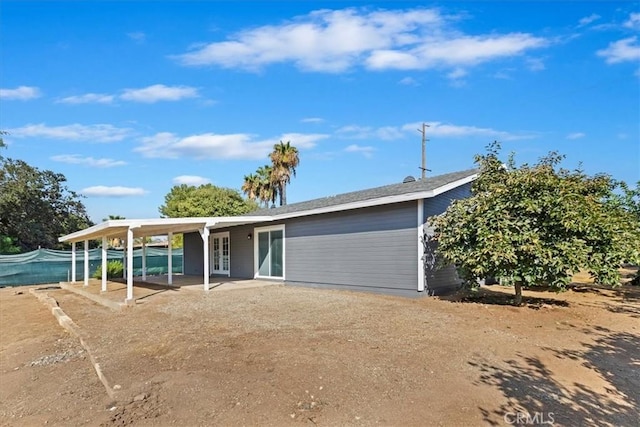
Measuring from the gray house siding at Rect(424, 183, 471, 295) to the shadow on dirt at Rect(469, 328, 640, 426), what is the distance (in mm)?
4226

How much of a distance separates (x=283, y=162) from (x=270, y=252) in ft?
52.9

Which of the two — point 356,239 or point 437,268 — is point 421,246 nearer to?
point 437,268

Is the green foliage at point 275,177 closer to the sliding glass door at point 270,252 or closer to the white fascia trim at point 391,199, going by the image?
the sliding glass door at point 270,252

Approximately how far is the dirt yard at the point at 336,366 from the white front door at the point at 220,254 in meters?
8.20

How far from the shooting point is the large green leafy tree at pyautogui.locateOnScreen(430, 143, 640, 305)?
7.13 metres

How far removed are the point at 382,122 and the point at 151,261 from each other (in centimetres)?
1344

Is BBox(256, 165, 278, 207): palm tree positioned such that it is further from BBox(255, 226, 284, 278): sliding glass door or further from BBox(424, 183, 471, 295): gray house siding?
BBox(424, 183, 471, 295): gray house siding

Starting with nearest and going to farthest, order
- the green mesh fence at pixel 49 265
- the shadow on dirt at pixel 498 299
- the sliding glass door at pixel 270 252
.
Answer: the shadow on dirt at pixel 498 299 < the sliding glass door at pixel 270 252 < the green mesh fence at pixel 49 265

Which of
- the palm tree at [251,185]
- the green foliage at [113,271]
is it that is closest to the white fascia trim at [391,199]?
the green foliage at [113,271]

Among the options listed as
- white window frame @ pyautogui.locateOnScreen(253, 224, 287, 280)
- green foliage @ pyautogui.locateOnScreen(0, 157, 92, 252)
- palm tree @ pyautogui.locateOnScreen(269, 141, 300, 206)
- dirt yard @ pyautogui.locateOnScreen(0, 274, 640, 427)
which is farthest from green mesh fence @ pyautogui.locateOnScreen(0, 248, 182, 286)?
palm tree @ pyautogui.locateOnScreen(269, 141, 300, 206)

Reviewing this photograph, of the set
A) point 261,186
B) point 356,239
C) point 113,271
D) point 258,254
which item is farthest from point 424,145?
point 113,271

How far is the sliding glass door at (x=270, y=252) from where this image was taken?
13547 mm

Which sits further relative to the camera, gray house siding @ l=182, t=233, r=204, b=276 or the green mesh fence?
gray house siding @ l=182, t=233, r=204, b=276

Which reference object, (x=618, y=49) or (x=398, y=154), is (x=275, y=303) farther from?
(x=398, y=154)
